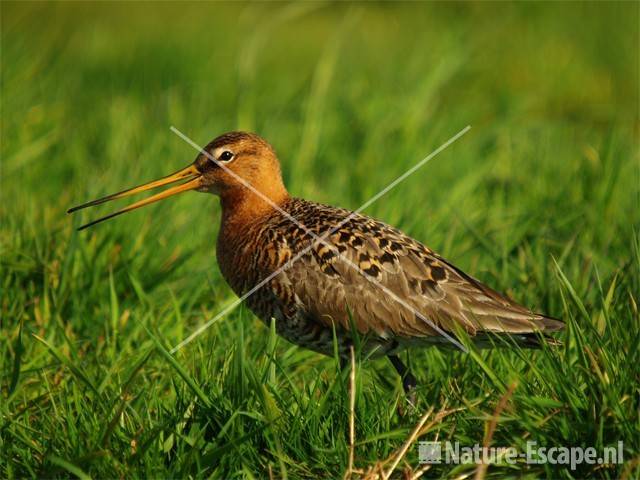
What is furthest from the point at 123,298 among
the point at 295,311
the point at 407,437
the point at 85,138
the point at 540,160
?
the point at 540,160

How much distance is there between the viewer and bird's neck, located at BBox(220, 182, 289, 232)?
543 centimetres

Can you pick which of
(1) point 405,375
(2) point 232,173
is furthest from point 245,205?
(1) point 405,375

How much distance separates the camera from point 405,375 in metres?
4.86

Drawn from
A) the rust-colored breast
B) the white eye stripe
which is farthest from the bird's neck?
the rust-colored breast

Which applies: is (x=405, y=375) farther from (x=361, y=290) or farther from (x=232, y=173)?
(x=232, y=173)

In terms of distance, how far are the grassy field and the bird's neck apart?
47cm

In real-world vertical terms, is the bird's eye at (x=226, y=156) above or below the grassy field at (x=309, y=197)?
above

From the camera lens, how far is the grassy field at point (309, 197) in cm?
396

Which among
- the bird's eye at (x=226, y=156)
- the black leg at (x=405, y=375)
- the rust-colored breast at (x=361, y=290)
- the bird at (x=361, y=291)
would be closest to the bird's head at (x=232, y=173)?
the bird's eye at (x=226, y=156)

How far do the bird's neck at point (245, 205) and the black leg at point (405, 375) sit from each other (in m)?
1.01

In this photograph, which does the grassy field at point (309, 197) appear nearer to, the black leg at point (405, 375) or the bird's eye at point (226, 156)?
the black leg at point (405, 375)

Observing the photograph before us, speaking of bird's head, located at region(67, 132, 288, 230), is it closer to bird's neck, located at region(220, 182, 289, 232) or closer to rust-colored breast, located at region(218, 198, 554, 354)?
bird's neck, located at region(220, 182, 289, 232)

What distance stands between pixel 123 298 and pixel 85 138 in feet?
9.15

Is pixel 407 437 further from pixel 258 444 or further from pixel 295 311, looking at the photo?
pixel 295 311
